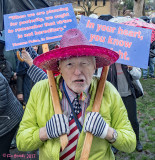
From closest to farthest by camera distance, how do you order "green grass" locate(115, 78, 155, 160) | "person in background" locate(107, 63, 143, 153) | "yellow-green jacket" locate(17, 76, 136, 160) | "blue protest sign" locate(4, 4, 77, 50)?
"yellow-green jacket" locate(17, 76, 136, 160) → "blue protest sign" locate(4, 4, 77, 50) → "person in background" locate(107, 63, 143, 153) → "green grass" locate(115, 78, 155, 160)

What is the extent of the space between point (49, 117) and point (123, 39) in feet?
3.49

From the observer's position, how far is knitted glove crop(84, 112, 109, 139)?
50.8 inches

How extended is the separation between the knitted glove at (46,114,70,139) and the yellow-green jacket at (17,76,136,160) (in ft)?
0.30

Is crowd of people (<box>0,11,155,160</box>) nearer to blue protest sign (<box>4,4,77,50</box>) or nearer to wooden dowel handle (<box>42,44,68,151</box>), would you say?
wooden dowel handle (<box>42,44,68,151</box>)

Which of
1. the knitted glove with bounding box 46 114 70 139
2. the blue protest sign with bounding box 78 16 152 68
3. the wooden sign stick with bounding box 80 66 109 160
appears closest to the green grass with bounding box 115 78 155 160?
the blue protest sign with bounding box 78 16 152 68

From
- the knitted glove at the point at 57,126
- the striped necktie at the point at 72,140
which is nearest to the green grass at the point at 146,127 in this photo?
the striped necktie at the point at 72,140

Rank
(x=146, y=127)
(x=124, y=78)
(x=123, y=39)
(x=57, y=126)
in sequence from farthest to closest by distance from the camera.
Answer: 1. (x=146, y=127)
2. (x=124, y=78)
3. (x=123, y=39)
4. (x=57, y=126)

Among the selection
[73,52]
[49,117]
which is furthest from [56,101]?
[73,52]

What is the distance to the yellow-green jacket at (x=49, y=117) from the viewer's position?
1.39 m

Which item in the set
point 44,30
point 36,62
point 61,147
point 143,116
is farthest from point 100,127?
point 143,116

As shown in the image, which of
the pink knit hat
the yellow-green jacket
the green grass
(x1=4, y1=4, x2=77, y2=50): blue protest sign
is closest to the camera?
the pink knit hat

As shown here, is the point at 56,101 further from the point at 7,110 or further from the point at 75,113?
the point at 7,110

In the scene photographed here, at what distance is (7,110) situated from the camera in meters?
2.20

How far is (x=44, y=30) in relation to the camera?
6.91 ft
